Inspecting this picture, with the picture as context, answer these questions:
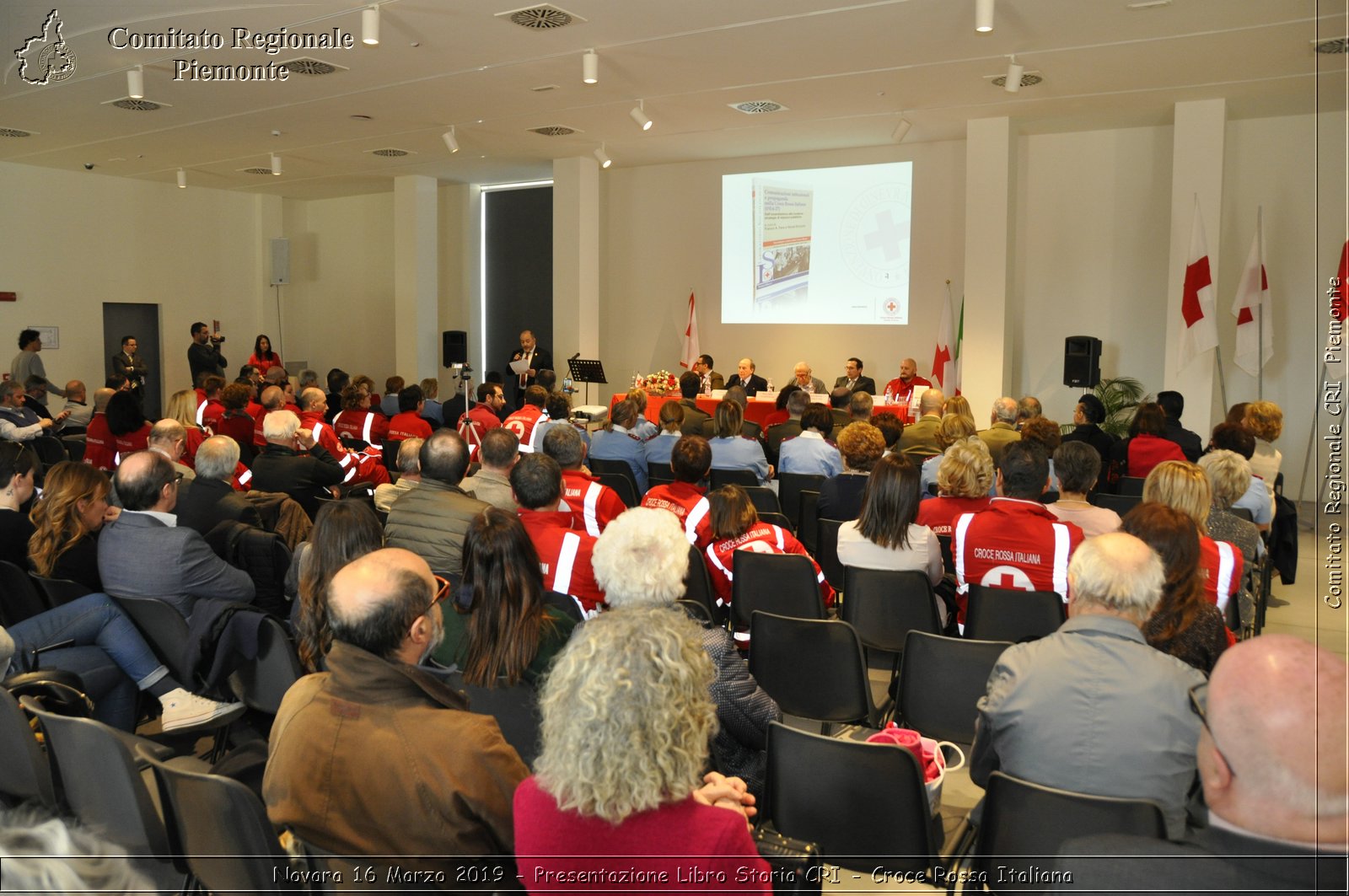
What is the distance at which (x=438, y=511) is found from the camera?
3.89 metres

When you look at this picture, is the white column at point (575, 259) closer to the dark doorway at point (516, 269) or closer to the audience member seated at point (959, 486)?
the dark doorway at point (516, 269)

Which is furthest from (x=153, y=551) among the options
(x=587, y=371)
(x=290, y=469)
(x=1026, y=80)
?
(x=587, y=371)

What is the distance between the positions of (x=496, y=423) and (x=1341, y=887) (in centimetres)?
721

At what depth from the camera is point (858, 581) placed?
386 cm

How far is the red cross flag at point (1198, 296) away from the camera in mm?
9320

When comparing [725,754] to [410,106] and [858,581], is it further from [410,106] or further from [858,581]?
[410,106]

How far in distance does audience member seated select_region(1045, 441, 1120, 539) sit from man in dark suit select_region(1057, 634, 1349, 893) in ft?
9.43

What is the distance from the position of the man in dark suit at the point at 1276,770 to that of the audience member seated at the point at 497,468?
11.8 ft

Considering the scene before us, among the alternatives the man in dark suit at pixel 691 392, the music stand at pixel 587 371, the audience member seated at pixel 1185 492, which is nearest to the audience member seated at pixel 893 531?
the audience member seated at pixel 1185 492

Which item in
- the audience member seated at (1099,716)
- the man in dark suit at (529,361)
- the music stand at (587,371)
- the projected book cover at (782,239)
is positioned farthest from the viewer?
the man in dark suit at (529,361)

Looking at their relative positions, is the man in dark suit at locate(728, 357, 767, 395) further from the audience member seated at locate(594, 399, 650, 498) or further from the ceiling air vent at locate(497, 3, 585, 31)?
the ceiling air vent at locate(497, 3, 585, 31)

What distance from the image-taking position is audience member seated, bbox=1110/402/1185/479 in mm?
6445

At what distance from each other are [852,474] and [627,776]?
397 cm

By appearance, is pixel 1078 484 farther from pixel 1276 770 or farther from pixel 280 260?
pixel 280 260
